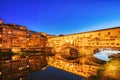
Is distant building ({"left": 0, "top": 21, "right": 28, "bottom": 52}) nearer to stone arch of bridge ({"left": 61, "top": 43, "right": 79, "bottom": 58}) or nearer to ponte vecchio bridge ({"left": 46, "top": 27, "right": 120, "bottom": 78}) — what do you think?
ponte vecchio bridge ({"left": 46, "top": 27, "right": 120, "bottom": 78})

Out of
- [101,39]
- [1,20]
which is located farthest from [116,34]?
[1,20]

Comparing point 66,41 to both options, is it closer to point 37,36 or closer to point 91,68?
point 37,36

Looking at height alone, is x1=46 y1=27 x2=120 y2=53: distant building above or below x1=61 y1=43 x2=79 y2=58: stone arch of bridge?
above

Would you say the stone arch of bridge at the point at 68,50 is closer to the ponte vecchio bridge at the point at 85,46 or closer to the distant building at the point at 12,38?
the ponte vecchio bridge at the point at 85,46

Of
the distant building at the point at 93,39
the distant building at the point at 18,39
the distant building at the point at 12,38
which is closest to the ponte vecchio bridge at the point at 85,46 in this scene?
the distant building at the point at 93,39

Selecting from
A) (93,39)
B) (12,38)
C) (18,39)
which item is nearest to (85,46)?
(93,39)

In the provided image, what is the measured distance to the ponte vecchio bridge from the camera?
22445mm

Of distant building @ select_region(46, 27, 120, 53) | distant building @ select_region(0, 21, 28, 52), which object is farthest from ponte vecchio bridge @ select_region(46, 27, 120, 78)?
distant building @ select_region(0, 21, 28, 52)

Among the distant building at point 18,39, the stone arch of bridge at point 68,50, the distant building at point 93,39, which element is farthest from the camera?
the distant building at point 18,39

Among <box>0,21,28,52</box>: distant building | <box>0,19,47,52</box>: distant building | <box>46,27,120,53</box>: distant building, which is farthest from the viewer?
<box>0,19,47,52</box>: distant building

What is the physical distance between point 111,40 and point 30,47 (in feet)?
113

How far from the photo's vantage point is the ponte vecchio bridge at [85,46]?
22.4 m

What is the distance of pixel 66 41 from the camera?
46.0 metres

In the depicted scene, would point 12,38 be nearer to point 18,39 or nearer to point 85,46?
point 18,39
